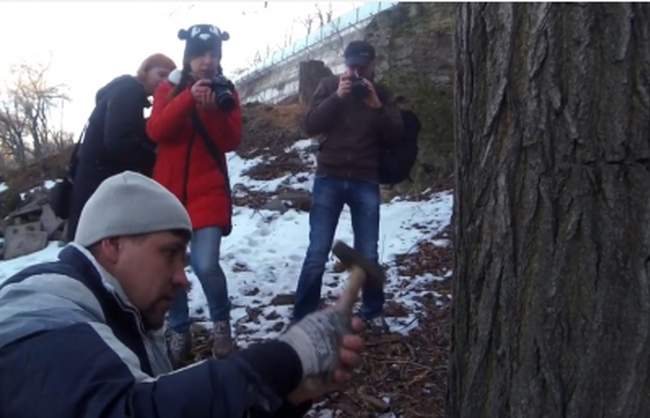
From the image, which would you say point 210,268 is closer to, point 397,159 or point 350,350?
point 397,159

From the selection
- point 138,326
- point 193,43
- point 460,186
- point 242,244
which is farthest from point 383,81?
point 138,326

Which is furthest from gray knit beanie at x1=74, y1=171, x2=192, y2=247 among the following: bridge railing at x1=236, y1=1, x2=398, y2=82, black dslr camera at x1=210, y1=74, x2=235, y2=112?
bridge railing at x1=236, y1=1, x2=398, y2=82

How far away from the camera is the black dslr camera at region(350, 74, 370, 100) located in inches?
182

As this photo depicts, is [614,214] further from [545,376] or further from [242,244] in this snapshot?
[242,244]

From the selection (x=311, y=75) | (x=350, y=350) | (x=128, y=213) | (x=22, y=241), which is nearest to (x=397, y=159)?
(x=128, y=213)

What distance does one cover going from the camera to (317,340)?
174 cm

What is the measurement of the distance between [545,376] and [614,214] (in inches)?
19.2

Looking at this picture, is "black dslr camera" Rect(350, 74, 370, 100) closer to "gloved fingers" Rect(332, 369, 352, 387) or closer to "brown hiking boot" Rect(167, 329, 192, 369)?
"brown hiking boot" Rect(167, 329, 192, 369)

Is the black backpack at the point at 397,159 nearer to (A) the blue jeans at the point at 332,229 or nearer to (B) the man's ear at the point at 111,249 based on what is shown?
(A) the blue jeans at the point at 332,229

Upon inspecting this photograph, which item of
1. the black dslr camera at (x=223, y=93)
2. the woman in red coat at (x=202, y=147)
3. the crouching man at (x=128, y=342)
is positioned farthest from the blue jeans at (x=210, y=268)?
→ the crouching man at (x=128, y=342)

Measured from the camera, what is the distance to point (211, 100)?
4.14 m

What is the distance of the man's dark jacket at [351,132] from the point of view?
4.63 metres

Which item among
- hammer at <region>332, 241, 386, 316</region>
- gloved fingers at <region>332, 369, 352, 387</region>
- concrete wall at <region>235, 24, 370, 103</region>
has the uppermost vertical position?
concrete wall at <region>235, 24, 370, 103</region>

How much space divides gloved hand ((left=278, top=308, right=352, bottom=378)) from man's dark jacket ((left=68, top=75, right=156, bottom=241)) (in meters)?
2.64
